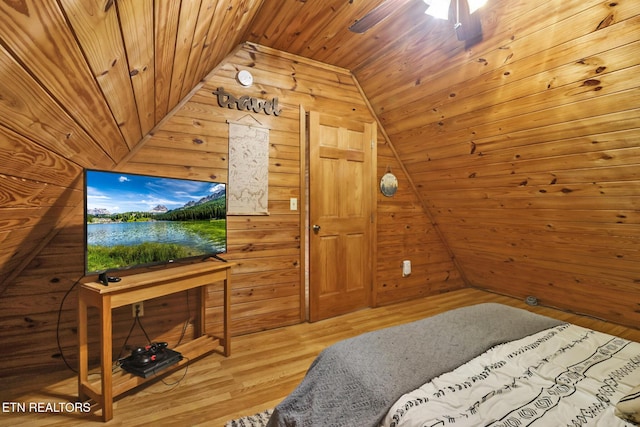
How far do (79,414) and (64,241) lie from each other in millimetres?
1106

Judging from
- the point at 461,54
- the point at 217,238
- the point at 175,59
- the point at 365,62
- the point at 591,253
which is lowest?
the point at 591,253

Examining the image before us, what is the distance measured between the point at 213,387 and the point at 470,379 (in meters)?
1.57

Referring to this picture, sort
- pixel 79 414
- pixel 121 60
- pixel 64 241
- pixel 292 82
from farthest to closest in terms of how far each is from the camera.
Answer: pixel 292 82 < pixel 64 241 < pixel 79 414 < pixel 121 60

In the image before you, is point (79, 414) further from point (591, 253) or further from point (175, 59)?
point (591, 253)

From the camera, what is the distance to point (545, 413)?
2.93 ft

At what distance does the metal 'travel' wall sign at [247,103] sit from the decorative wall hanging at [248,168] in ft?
0.31

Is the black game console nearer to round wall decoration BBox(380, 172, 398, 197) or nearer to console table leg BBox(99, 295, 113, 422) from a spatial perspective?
console table leg BBox(99, 295, 113, 422)

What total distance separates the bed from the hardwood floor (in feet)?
2.46

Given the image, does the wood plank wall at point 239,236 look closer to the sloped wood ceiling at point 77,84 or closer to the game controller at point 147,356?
the sloped wood ceiling at point 77,84

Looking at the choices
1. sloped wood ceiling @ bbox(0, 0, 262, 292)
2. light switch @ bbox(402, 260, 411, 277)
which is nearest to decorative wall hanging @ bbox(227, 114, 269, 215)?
sloped wood ceiling @ bbox(0, 0, 262, 292)

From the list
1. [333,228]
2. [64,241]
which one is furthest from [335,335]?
[64,241]

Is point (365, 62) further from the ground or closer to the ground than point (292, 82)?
further from the ground

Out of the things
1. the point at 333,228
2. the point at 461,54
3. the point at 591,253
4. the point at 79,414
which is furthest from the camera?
the point at 333,228

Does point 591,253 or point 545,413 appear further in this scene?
point 591,253
